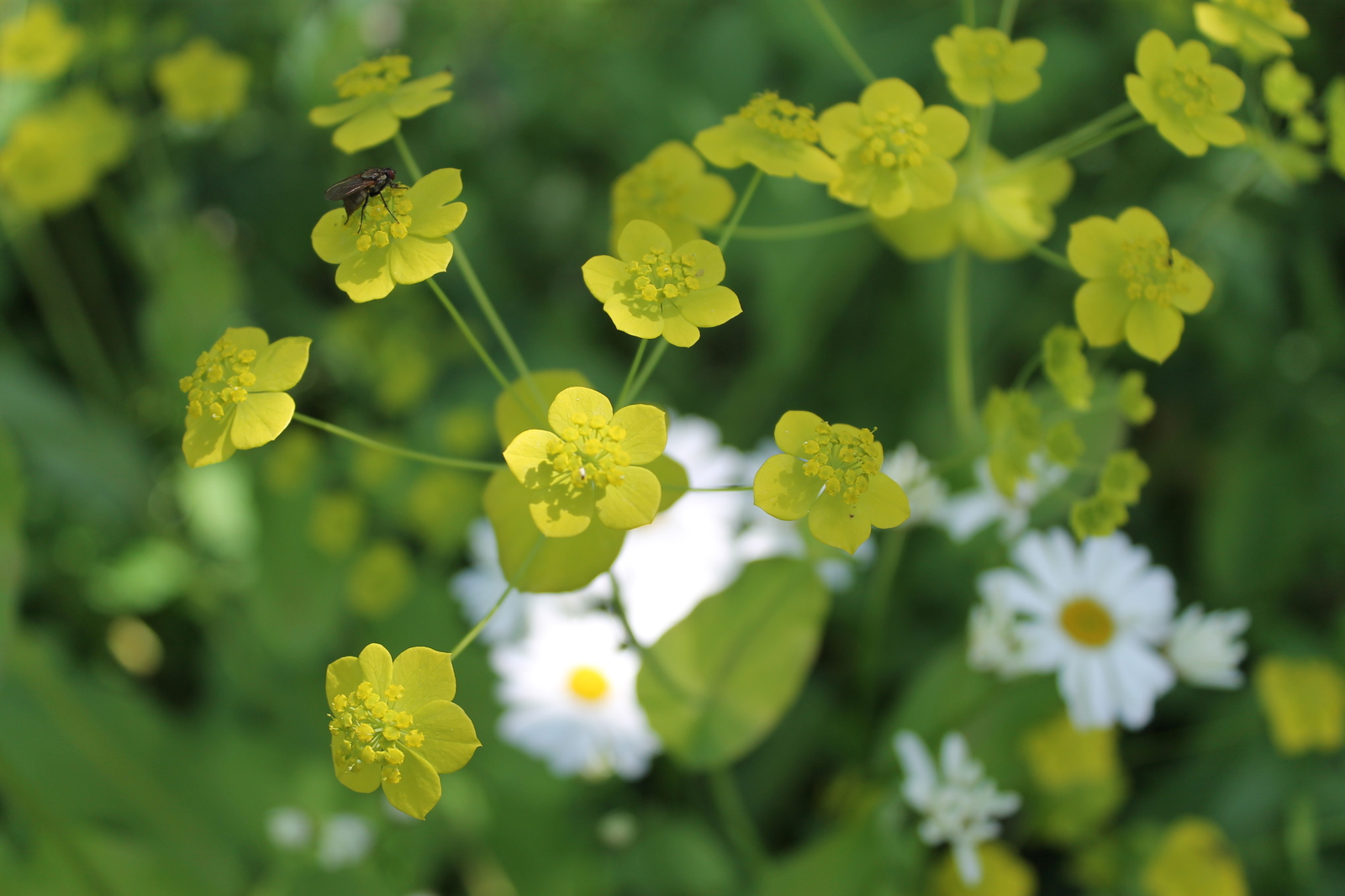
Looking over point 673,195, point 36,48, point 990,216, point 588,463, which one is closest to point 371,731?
point 588,463

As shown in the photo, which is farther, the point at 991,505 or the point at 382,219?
the point at 991,505

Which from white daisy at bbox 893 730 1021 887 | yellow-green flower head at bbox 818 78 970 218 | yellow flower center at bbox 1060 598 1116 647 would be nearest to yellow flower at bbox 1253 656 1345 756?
yellow flower center at bbox 1060 598 1116 647

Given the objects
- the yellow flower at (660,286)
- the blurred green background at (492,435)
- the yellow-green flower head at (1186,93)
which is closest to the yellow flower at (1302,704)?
the blurred green background at (492,435)

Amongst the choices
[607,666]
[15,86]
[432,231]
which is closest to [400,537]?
[607,666]

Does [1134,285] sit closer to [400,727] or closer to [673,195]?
[673,195]

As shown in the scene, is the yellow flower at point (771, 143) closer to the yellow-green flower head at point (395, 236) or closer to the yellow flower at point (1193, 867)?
the yellow-green flower head at point (395, 236)

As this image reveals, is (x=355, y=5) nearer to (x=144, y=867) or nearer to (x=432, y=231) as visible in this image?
(x=432, y=231)
